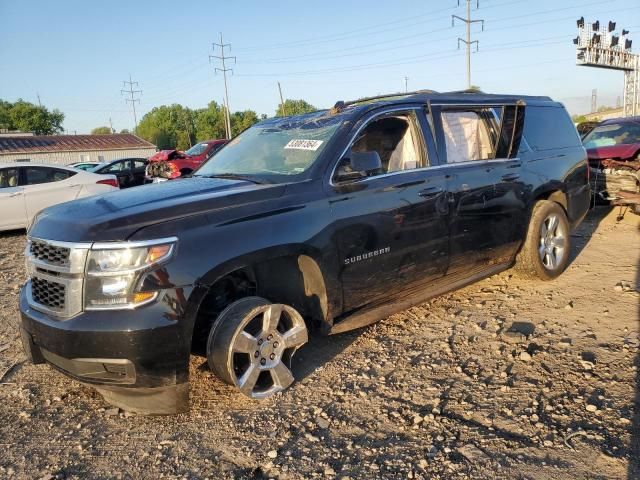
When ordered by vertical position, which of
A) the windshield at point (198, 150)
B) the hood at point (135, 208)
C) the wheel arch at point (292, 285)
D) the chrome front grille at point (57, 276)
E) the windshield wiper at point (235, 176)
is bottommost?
the wheel arch at point (292, 285)

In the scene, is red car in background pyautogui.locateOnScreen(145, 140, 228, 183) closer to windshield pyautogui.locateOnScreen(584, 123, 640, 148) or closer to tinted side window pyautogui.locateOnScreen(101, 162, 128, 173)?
tinted side window pyautogui.locateOnScreen(101, 162, 128, 173)

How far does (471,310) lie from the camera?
480 cm

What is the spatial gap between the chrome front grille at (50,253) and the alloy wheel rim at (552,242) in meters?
4.43

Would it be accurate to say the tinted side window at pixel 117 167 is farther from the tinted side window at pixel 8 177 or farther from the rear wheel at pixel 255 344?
the rear wheel at pixel 255 344

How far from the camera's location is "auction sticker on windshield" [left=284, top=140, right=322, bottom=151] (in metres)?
3.80

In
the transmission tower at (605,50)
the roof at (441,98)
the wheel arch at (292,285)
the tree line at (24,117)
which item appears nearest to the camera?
the wheel arch at (292,285)

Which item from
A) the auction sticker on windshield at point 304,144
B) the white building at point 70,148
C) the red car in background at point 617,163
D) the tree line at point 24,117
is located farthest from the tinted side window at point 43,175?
the tree line at point 24,117

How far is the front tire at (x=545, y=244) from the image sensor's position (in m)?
5.20

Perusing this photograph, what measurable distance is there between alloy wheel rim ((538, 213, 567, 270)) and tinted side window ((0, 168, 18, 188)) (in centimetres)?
898

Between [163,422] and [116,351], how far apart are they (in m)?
0.65

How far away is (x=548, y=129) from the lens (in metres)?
5.62

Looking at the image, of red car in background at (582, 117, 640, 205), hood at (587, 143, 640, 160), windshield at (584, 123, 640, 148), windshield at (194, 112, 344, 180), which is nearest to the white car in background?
windshield at (194, 112, 344, 180)

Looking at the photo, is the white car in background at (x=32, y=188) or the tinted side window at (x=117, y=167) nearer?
the white car in background at (x=32, y=188)

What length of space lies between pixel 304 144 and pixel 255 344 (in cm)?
157
